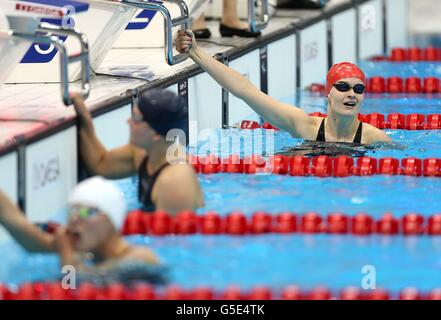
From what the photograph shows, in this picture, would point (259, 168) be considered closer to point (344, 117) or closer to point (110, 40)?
point (344, 117)

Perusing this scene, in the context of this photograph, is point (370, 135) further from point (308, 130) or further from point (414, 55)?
point (414, 55)

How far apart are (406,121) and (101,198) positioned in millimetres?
3366

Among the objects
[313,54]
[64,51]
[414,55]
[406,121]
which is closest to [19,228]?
[64,51]

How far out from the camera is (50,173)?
4.96 meters

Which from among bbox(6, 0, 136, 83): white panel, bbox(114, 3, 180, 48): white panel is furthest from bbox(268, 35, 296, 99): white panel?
bbox(6, 0, 136, 83): white panel

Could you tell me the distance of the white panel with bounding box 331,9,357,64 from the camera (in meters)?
9.45

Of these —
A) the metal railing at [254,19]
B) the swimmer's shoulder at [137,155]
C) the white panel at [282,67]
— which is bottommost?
the swimmer's shoulder at [137,155]

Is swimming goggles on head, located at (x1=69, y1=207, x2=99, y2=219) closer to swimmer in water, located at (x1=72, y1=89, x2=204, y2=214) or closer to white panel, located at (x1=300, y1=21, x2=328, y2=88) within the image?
swimmer in water, located at (x1=72, y1=89, x2=204, y2=214)

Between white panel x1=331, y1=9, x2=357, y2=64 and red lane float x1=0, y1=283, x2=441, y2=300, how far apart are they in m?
5.44

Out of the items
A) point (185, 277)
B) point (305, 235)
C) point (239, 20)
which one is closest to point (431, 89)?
point (239, 20)

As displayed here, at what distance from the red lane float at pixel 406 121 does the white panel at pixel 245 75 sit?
0.65 metres

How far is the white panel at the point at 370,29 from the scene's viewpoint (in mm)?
10094

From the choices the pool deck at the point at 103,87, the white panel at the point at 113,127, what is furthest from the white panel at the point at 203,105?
the white panel at the point at 113,127

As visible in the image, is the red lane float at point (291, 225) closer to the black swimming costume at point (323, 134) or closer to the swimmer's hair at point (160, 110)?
the swimmer's hair at point (160, 110)
